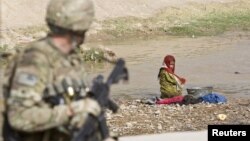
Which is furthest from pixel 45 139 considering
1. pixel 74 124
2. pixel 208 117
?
pixel 208 117

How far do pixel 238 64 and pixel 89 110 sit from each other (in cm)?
1716

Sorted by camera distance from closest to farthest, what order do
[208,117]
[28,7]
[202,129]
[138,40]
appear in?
[202,129], [208,117], [138,40], [28,7]

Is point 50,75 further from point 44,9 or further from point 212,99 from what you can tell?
point 44,9

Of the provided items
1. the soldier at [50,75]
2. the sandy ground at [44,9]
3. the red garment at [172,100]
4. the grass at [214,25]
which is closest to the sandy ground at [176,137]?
the red garment at [172,100]

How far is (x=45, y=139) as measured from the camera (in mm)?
3412

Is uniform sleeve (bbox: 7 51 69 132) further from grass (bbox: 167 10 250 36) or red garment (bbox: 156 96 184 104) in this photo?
grass (bbox: 167 10 250 36)

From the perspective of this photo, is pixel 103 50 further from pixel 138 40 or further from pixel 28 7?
pixel 28 7

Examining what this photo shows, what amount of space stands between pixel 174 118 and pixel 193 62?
12.0m

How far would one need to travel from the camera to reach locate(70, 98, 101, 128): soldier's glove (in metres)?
3.29

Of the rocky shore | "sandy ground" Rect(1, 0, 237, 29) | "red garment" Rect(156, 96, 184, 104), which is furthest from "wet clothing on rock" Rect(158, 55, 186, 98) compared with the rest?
"sandy ground" Rect(1, 0, 237, 29)

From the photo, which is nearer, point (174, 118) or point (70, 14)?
point (70, 14)

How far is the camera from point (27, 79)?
321cm

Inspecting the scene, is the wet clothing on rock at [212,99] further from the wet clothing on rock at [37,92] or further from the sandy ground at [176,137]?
the wet clothing on rock at [37,92]

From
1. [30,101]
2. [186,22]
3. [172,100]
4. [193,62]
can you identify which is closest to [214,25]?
[186,22]
